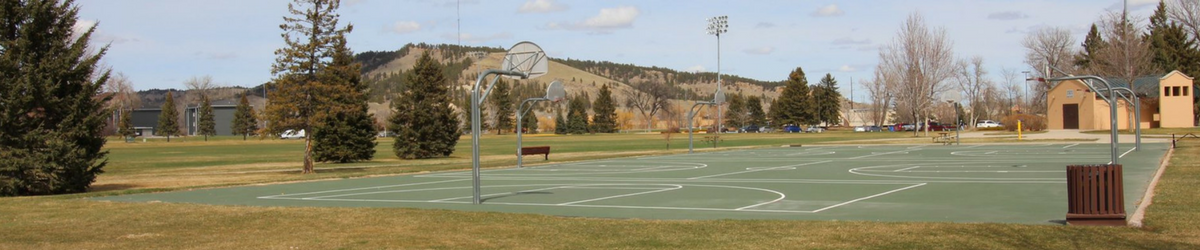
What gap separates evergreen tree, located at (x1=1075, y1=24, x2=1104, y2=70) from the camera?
95.1 meters

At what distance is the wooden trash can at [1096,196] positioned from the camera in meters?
11.7

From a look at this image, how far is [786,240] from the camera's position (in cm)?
1096

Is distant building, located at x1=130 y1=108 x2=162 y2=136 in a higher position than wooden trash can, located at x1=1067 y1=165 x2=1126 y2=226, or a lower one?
higher

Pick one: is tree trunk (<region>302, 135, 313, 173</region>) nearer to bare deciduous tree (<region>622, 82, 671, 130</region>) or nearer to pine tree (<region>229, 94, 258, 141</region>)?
pine tree (<region>229, 94, 258, 141</region>)

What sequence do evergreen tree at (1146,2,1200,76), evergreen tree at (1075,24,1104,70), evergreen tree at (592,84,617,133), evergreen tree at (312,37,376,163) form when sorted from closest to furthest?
evergreen tree at (312,37,376,163) < evergreen tree at (1146,2,1200,76) < evergreen tree at (1075,24,1104,70) < evergreen tree at (592,84,617,133)

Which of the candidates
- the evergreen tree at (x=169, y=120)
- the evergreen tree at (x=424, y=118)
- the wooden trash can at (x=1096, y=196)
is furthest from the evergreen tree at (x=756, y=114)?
A: the wooden trash can at (x=1096, y=196)

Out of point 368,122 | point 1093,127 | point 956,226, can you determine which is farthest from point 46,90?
point 1093,127

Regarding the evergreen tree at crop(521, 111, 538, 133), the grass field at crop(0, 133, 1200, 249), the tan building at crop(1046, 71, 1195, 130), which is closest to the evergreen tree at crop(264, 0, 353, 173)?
the grass field at crop(0, 133, 1200, 249)

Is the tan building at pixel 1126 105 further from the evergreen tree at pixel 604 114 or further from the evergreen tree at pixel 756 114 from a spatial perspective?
the evergreen tree at pixel 604 114

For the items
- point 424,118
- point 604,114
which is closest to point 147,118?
point 604,114

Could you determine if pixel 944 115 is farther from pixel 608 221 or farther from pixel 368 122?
pixel 608 221

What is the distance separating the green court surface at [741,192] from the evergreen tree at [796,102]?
95.4 m

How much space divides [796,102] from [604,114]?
107 ft

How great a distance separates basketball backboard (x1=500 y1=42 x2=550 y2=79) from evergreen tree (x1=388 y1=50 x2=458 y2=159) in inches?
1297
